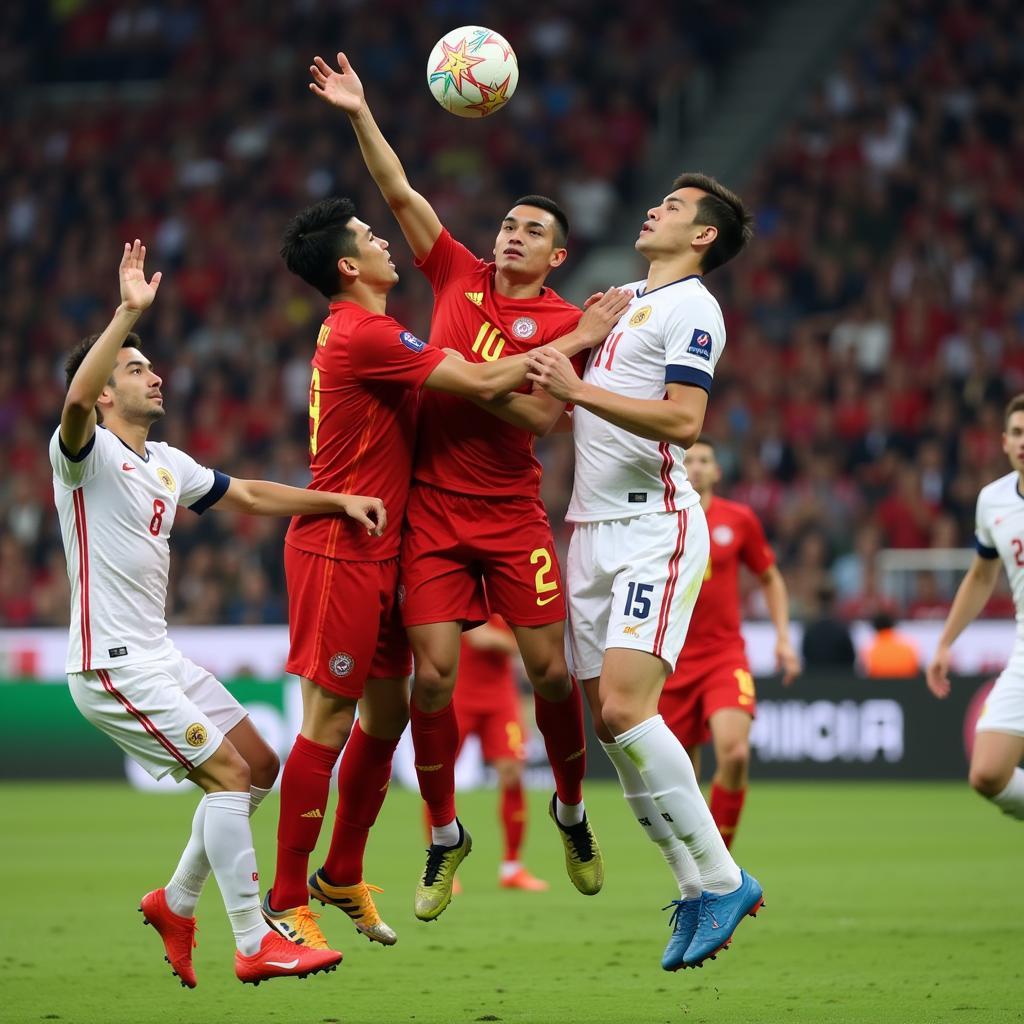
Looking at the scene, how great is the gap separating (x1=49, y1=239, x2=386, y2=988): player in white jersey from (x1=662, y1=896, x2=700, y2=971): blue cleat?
135cm

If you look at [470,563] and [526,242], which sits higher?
[526,242]

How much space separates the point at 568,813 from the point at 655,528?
4.48ft

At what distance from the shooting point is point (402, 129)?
25.4 meters

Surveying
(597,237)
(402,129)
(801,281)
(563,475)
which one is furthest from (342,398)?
(402,129)

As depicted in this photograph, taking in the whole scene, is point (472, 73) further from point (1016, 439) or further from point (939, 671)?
point (939, 671)

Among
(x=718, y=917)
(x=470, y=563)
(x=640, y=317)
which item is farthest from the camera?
(x=470, y=563)

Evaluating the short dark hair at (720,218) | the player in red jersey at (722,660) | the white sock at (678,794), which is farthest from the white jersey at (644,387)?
the player in red jersey at (722,660)

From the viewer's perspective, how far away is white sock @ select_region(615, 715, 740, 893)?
7082mm

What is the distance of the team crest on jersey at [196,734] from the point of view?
719 cm

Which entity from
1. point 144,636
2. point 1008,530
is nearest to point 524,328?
point 144,636

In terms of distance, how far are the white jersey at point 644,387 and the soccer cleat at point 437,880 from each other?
61.1 inches

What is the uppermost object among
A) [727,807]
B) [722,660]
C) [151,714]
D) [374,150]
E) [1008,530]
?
[374,150]

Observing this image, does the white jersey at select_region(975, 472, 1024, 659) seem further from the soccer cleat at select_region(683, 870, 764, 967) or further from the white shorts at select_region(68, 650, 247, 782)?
the white shorts at select_region(68, 650, 247, 782)

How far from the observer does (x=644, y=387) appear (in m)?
7.29
